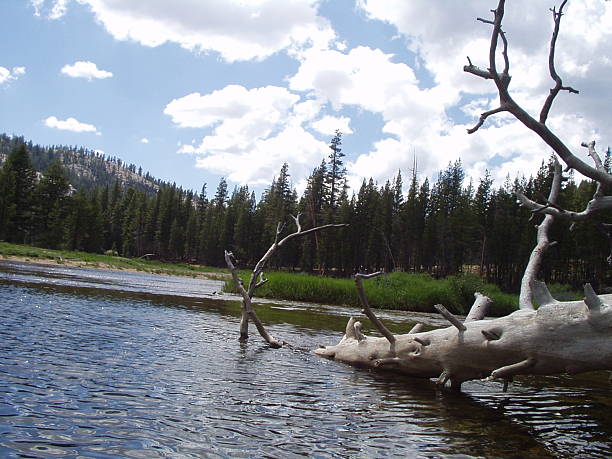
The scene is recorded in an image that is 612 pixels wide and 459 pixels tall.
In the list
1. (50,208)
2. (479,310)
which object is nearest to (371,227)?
(50,208)

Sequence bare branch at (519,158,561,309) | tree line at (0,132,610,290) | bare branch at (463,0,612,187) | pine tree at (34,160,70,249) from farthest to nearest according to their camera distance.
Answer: pine tree at (34,160,70,249) → tree line at (0,132,610,290) → bare branch at (519,158,561,309) → bare branch at (463,0,612,187)

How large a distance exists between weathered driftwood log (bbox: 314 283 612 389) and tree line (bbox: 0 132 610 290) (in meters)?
55.9

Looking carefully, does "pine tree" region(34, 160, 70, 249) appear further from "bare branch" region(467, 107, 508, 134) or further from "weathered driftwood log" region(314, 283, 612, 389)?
"bare branch" region(467, 107, 508, 134)

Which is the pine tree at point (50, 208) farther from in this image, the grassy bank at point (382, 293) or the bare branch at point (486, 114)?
the bare branch at point (486, 114)

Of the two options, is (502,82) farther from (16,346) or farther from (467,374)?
(16,346)

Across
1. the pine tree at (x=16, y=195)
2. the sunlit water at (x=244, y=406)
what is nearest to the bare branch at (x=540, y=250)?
the sunlit water at (x=244, y=406)

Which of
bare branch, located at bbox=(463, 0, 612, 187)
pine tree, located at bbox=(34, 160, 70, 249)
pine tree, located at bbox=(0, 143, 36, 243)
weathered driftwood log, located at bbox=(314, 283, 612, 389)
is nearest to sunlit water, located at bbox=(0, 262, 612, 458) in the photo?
weathered driftwood log, located at bbox=(314, 283, 612, 389)

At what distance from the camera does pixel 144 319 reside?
14.5 metres

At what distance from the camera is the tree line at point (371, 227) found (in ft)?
226

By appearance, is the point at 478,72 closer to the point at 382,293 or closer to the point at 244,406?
the point at 244,406

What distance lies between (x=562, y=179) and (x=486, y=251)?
7252 centimetres

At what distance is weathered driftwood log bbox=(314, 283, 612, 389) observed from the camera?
578cm

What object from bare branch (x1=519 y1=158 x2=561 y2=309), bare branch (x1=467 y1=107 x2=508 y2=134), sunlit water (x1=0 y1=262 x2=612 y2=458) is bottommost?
sunlit water (x1=0 y1=262 x2=612 y2=458)

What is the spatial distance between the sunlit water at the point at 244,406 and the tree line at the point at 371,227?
55749mm
